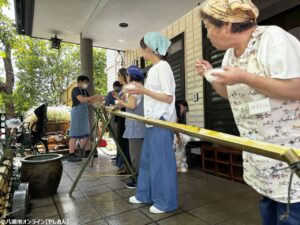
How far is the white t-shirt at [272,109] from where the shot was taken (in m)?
0.89

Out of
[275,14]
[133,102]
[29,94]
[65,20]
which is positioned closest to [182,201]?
[133,102]

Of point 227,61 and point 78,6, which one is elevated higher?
point 78,6

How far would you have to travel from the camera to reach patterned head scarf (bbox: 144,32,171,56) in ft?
7.50

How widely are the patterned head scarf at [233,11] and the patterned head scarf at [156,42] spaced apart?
1.30 m

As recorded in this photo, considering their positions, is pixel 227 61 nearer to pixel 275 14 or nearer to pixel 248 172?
pixel 248 172

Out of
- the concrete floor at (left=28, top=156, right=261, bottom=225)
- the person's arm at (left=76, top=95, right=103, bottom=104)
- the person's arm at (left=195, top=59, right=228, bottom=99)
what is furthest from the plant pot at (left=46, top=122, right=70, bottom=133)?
the person's arm at (left=195, top=59, right=228, bottom=99)

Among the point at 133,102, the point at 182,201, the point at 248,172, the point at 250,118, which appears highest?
the point at 133,102

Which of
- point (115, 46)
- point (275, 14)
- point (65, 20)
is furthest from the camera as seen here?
point (115, 46)

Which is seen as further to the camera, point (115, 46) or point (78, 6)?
point (115, 46)

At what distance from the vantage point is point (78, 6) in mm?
4324

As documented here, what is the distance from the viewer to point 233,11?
3.24ft

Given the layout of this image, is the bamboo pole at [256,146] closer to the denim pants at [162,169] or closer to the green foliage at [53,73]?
the denim pants at [162,169]

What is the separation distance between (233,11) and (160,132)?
146cm

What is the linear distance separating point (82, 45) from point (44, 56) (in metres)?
13.3
